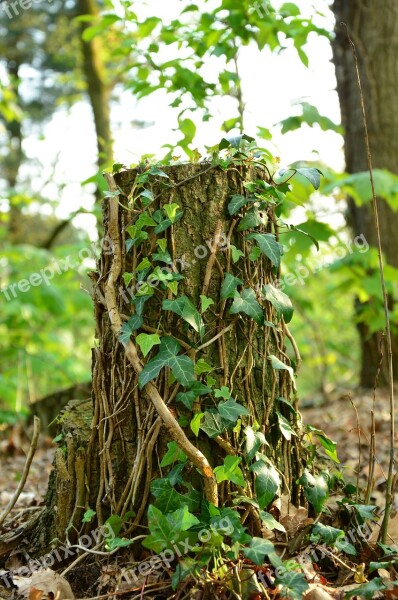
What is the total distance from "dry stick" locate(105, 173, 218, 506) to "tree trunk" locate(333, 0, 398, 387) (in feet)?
12.1

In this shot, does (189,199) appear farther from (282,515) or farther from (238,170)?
(282,515)

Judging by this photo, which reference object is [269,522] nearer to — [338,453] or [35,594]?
[35,594]

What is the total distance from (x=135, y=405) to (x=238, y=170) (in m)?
0.93

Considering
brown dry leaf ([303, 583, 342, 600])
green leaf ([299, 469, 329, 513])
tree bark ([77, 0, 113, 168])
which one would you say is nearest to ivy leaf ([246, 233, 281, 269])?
green leaf ([299, 469, 329, 513])

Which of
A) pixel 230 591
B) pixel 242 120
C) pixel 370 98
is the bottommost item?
pixel 230 591

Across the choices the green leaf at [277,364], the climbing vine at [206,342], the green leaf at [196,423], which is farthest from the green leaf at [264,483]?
the green leaf at [277,364]

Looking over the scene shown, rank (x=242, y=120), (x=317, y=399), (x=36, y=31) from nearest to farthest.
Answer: (x=242, y=120) < (x=317, y=399) < (x=36, y=31)

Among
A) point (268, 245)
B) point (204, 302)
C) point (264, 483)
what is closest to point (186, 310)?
point (204, 302)

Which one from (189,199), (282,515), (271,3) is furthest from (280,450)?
(271,3)

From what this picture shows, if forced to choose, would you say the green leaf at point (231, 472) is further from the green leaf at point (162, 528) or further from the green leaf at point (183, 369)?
the green leaf at point (183, 369)

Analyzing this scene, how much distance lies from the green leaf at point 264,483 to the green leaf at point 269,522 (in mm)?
26

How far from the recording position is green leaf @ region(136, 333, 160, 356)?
1946 mm

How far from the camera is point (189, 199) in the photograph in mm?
2074

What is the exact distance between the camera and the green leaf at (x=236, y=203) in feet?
6.71
